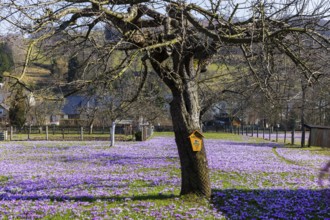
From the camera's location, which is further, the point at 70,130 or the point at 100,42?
the point at 70,130

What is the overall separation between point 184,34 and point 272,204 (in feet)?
14.7

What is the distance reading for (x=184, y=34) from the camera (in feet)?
25.3

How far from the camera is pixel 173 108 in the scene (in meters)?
9.44

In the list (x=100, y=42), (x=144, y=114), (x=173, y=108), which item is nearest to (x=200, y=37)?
(x=173, y=108)

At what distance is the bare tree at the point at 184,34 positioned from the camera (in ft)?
23.5

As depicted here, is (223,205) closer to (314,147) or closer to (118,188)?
(118,188)

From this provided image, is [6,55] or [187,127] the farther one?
[6,55]

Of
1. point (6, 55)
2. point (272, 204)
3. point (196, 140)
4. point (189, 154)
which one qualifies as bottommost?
point (272, 204)

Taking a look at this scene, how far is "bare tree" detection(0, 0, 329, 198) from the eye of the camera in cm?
717

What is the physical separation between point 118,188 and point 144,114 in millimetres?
36901

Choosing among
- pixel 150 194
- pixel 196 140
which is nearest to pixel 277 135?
pixel 150 194

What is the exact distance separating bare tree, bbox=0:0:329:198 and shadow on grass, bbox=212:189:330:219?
2.55ft

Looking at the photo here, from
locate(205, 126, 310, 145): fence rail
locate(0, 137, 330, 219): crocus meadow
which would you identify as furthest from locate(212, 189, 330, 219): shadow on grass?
locate(205, 126, 310, 145): fence rail

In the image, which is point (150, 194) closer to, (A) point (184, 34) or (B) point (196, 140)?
(B) point (196, 140)
